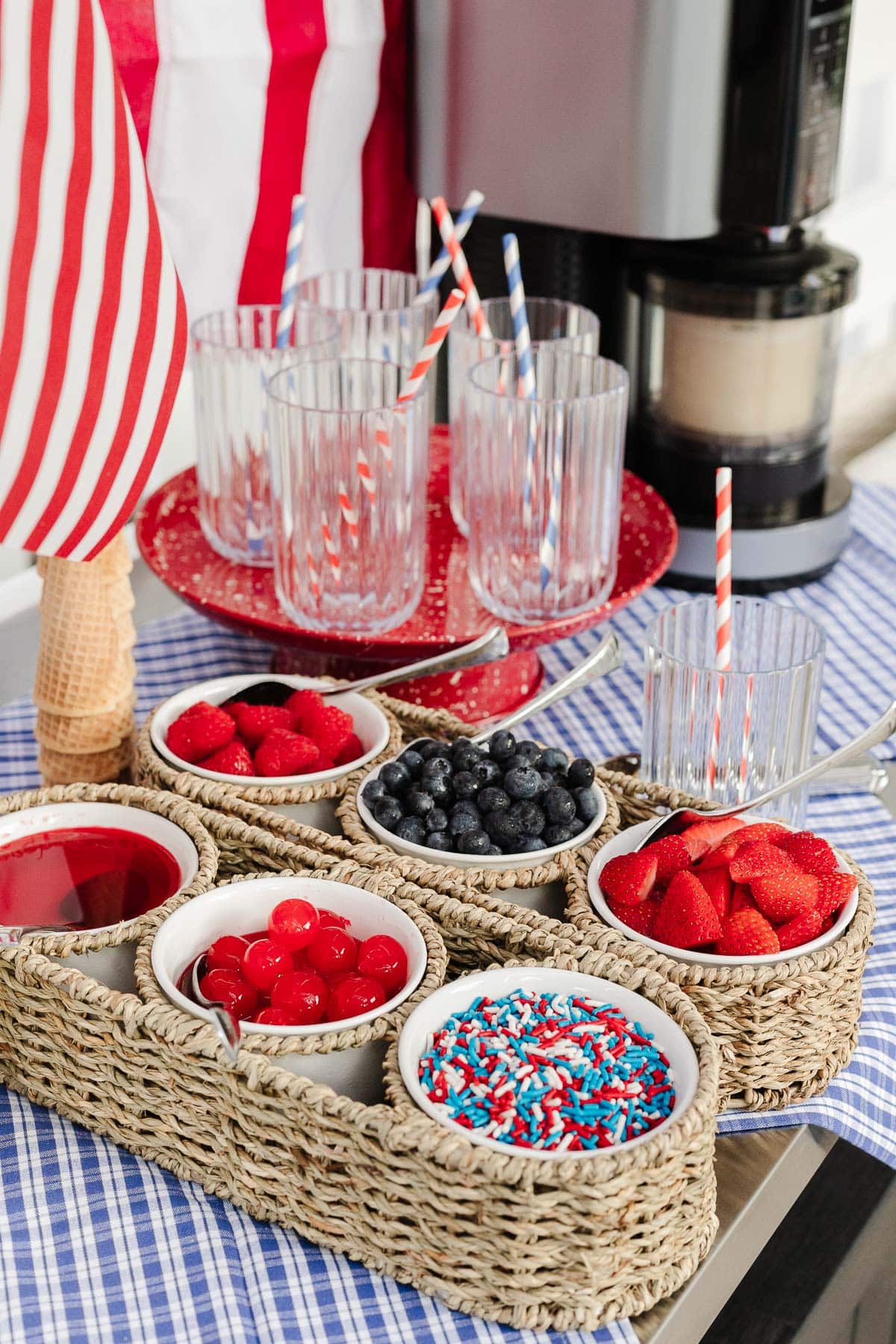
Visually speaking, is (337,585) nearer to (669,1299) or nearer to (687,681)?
(687,681)

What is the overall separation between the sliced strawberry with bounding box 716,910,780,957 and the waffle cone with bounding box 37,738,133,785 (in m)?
0.46

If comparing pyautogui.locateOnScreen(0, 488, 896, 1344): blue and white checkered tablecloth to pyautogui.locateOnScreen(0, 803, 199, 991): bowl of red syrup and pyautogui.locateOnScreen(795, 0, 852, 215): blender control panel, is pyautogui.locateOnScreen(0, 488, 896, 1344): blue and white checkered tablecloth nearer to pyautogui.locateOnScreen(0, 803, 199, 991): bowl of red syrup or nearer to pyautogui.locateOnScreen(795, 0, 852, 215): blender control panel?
pyautogui.locateOnScreen(0, 803, 199, 991): bowl of red syrup

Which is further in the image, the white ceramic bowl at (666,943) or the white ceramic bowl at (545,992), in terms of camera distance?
the white ceramic bowl at (666,943)

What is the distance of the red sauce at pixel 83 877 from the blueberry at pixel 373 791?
12 centimetres

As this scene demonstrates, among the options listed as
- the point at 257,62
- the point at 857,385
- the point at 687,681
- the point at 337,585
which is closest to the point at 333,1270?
the point at 687,681

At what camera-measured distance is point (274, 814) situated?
92 centimetres

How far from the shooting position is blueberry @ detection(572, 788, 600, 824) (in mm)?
917

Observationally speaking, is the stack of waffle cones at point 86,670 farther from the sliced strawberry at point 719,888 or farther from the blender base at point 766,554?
the blender base at point 766,554

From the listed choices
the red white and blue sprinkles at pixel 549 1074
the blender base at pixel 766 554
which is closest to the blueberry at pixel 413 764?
the red white and blue sprinkles at pixel 549 1074

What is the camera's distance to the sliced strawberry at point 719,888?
83cm

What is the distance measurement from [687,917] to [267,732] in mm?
327

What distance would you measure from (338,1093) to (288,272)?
0.73 meters

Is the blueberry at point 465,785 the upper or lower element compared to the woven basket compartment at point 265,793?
upper

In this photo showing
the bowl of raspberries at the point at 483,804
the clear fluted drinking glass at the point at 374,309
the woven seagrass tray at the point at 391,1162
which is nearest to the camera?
the woven seagrass tray at the point at 391,1162
